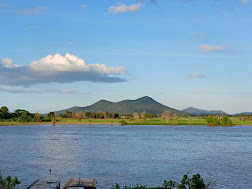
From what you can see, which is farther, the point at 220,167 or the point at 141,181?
the point at 220,167

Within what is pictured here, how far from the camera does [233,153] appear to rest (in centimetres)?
9206

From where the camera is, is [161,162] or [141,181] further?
[161,162]

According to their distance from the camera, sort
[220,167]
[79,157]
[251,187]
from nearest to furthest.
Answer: [251,187] < [220,167] < [79,157]

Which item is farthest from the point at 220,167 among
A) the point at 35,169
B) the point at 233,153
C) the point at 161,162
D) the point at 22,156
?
the point at 22,156

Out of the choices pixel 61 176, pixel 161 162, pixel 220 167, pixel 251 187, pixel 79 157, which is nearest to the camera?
pixel 251 187

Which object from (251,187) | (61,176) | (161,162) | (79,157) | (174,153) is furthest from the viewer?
(174,153)

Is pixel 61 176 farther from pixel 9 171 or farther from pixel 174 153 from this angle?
pixel 174 153

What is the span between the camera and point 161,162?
72938 mm

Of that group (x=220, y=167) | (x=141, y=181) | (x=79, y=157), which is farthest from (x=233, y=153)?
(x=141, y=181)

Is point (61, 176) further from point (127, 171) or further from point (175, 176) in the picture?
point (175, 176)

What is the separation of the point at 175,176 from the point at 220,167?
1459cm

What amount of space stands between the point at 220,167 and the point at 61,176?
3054 centimetres

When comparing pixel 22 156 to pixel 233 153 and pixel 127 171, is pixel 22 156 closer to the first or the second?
pixel 127 171

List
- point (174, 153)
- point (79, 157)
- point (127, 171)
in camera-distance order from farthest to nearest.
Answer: point (174, 153)
point (79, 157)
point (127, 171)
